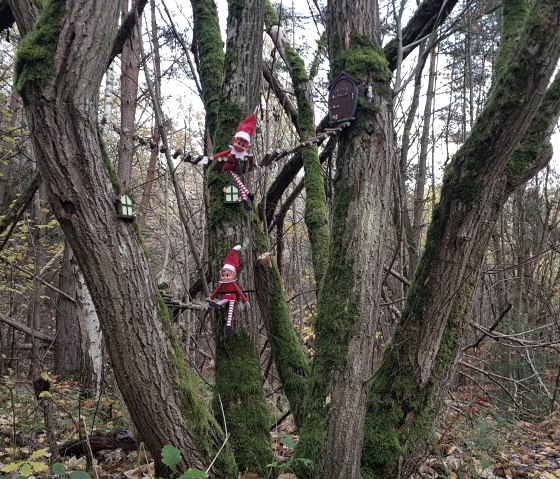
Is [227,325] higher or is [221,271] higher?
[221,271]

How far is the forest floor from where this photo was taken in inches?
126

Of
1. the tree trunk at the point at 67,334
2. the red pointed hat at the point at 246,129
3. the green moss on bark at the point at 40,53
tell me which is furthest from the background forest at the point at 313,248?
the tree trunk at the point at 67,334

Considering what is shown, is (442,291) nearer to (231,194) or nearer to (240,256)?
(240,256)

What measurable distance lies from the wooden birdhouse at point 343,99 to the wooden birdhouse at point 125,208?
128 cm

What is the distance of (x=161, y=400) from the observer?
2.23 metres

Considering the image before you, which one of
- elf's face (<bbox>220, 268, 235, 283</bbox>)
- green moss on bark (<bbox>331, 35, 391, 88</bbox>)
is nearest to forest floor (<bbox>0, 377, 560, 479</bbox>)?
elf's face (<bbox>220, 268, 235, 283</bbox>)

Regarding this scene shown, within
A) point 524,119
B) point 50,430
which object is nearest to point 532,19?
point 524,119

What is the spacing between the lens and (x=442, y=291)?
2.57m

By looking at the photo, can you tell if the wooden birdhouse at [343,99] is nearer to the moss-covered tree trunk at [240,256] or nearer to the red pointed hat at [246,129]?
the red pointed hat at [246,129]

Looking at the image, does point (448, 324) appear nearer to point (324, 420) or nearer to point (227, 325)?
point (324, 420)

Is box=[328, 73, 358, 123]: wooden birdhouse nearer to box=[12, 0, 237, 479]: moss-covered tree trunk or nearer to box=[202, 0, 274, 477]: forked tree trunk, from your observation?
box=[202, 0, 274, 477]: forked tree trunk

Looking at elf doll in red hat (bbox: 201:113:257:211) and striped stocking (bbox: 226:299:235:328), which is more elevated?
elf doll in red hat (bbox: 201:113:257:211)

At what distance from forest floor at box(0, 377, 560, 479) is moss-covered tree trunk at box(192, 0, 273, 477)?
213mm

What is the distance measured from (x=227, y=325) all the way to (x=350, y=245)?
39.1 inches
